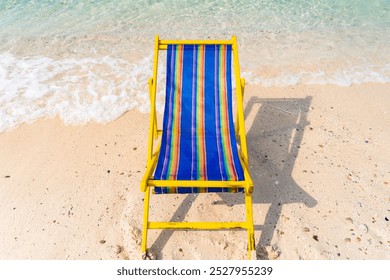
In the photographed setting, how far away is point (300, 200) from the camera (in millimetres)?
3283

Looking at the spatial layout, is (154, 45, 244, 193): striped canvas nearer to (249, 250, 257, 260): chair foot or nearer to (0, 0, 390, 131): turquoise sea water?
(249, 250, 257, 260): chair foot

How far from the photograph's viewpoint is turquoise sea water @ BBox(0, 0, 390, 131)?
4848 millimetres

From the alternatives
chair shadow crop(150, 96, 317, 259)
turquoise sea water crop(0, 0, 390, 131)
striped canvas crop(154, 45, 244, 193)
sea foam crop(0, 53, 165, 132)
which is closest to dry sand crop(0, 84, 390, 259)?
chair shadow crop(150, 96, 317, 259)

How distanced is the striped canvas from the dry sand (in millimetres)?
522

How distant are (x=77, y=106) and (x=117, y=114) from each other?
61 cm

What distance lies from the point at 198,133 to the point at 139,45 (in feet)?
11.7

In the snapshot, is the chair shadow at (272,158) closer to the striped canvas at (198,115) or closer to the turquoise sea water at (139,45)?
the striped canvas at (198,115)

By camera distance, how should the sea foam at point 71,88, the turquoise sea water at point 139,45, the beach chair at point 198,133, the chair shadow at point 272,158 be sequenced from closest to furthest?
the beach chair at point 198,133 → the chair shadow at point 272,158 → the sea foam at point 71,88 → the turquoise sea water at point 139,45

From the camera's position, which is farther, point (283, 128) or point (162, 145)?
point (283, 128)

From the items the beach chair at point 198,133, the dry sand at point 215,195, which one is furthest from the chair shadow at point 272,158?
the beach chair at point 198,133

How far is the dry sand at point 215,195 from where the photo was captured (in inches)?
114

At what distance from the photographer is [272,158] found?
3.75 meters
